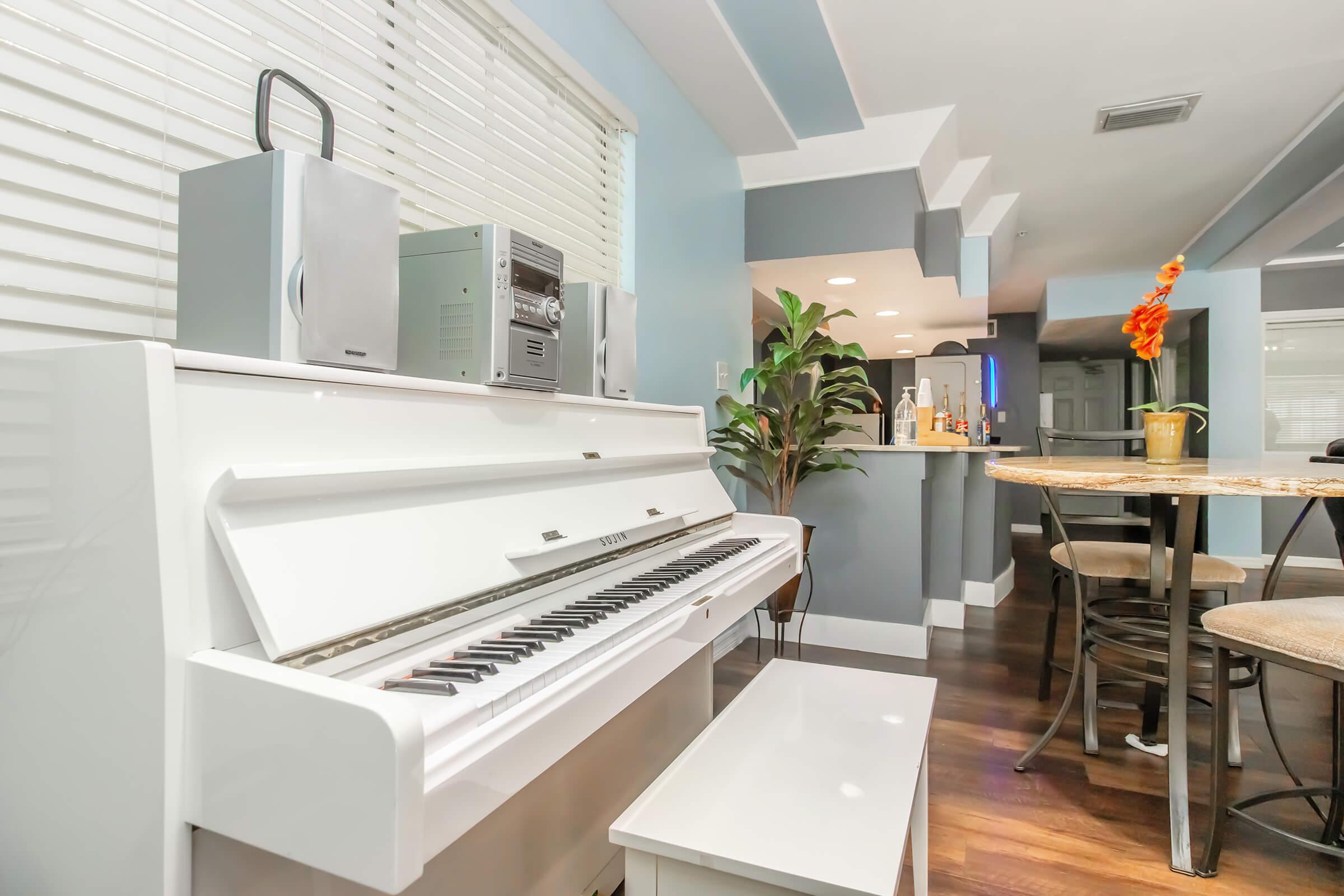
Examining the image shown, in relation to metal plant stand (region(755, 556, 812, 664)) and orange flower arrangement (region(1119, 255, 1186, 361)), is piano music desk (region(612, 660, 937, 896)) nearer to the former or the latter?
orange flower arrangement (region(1119, 255, 1186, 361))

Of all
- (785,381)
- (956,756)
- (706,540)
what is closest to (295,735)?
(706,540)

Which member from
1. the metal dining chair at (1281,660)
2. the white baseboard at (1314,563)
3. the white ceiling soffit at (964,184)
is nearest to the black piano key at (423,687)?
the metal dining chair at (1281,660)

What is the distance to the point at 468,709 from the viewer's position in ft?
2.42

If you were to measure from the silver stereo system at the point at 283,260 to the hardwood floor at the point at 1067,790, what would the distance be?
955 mm

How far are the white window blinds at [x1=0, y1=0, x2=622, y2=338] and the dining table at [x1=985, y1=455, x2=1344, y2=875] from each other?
161 centimetres

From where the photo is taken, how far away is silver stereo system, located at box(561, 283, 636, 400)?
1705mm

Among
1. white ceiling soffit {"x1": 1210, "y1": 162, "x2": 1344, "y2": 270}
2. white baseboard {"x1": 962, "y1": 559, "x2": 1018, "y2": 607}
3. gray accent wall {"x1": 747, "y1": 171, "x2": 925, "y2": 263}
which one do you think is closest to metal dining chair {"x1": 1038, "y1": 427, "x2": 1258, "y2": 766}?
gray accent wall {"x1": 747, "y1": 171, "x2": 925, "y2": 263}

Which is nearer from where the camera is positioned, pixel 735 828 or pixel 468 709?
pixel 468 709

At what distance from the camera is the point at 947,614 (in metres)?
3.93

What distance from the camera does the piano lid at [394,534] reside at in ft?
2.42

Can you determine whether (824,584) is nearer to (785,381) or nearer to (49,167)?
(785,381)

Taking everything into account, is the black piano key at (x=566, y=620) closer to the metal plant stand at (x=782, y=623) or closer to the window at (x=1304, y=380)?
the metal plant stand at (x=782, y=623)

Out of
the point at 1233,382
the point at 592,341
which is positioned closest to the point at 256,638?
the point at 592,341

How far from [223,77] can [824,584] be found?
10.0 feet
